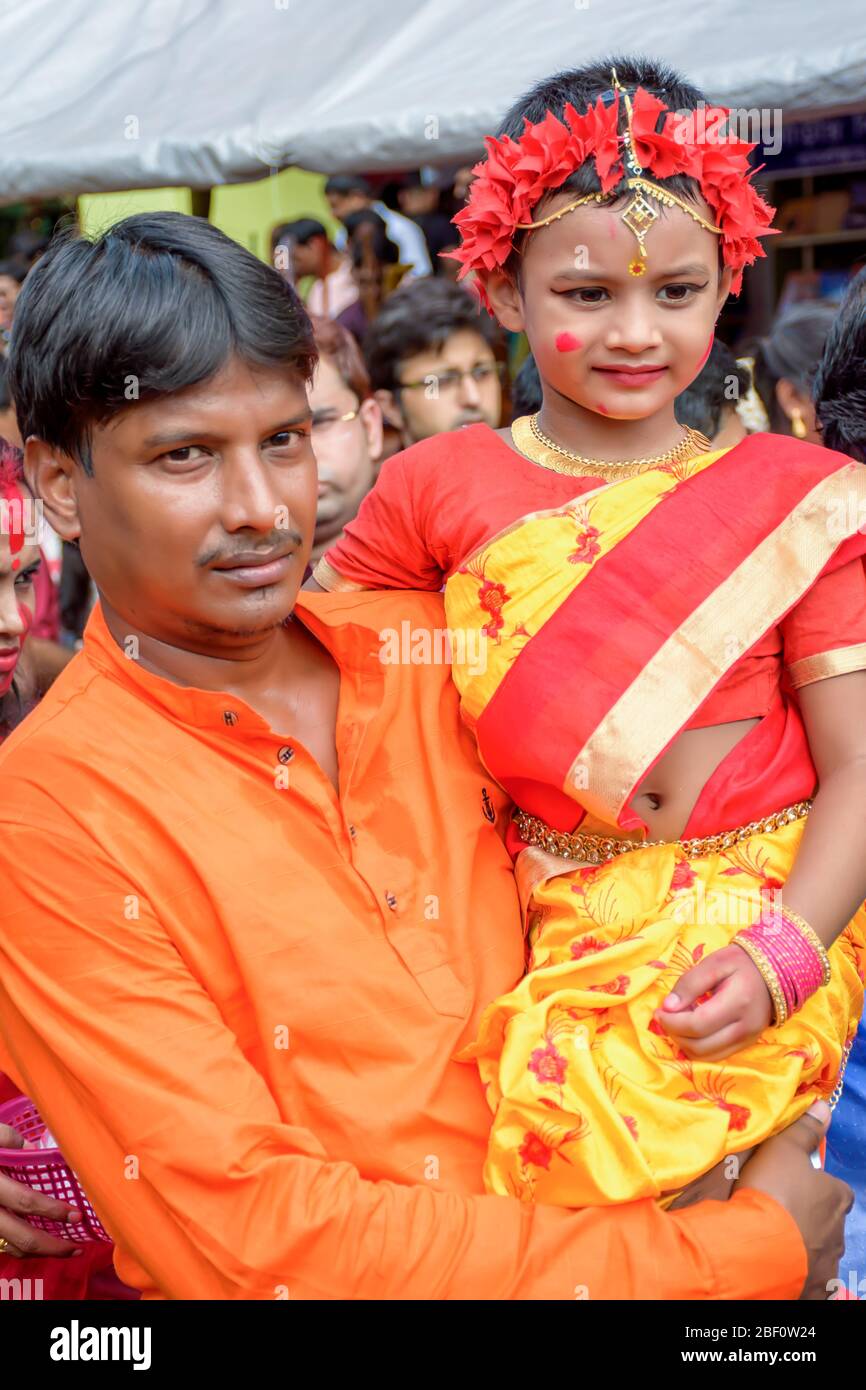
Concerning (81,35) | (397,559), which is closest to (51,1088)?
(397,559)

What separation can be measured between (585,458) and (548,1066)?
0.98 m

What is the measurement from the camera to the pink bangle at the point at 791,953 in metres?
2.04

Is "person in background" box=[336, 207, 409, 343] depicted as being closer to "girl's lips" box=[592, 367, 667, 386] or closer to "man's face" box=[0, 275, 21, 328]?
"man's face" box=[0, 275, 21, 328]

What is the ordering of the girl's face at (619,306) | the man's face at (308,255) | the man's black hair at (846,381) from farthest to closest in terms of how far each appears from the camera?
the man's face at (308,255) < the man's black hair at (846,381) < the girl's face at (619,306)

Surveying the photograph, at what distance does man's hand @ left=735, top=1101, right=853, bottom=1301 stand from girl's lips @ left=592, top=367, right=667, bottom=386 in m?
1.16

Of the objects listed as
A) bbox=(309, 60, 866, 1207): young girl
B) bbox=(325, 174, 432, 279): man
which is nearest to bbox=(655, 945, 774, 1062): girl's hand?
bbox=(309, 60, 866, 1207): young girl

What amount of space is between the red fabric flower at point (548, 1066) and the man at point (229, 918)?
0.45 feet

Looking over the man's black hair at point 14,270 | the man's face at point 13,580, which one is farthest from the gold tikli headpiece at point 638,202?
the man's black hair at point 14,270

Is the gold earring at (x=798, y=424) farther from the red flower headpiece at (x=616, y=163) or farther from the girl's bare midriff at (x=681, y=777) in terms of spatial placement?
the girl's bare midriff at (x=681, y=777)

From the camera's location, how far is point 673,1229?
198cm

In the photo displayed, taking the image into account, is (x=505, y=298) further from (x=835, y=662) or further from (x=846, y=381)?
(x=835, y=662)

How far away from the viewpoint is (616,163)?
224 centimetres

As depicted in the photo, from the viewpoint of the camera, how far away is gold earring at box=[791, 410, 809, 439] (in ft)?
16.7

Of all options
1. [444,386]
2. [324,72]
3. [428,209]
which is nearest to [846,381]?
[444,386]
